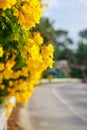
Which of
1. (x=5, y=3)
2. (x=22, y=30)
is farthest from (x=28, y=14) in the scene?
(x=5, y=3)

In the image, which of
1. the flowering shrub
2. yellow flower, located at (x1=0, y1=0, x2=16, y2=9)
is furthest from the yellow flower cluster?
yellow flower, located at (x1=0, y1=0, x2=16, y2=9)

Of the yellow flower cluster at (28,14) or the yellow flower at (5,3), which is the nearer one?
the yellow flower at (5,3)

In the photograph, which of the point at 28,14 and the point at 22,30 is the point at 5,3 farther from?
the point at 22,30

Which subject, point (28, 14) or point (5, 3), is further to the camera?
point (28, 14)

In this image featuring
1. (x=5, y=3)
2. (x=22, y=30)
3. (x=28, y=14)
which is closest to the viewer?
(x=5, y=3)

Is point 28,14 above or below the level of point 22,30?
above

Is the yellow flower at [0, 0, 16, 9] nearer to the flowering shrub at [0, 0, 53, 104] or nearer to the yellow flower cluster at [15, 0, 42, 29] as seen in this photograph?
the flowering shrub at [0, 0, 53, 104]

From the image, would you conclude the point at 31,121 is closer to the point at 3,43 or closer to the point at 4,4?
the point at 3,43

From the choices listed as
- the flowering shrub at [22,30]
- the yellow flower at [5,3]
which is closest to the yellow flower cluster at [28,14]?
the flowering shrub at [22,30]

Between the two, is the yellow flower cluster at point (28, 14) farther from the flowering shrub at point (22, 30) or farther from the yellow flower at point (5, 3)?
the yellow flower at point (5, 3)

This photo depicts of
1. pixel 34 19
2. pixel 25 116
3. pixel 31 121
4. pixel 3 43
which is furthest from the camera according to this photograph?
pixel 25 116

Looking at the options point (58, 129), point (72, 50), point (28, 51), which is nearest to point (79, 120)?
point (58, 129)

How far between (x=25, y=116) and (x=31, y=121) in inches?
85.1

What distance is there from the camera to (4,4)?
253 inches
